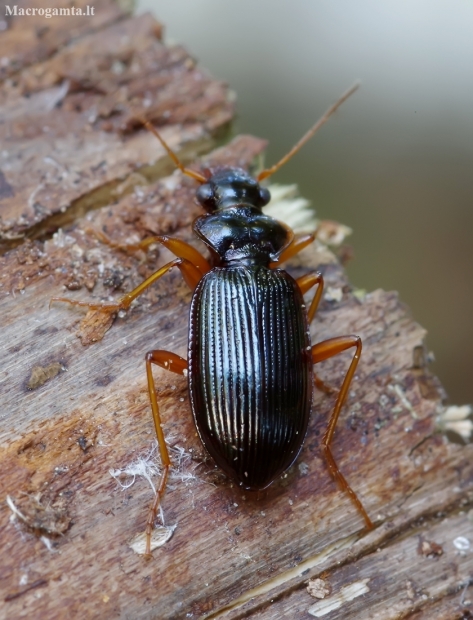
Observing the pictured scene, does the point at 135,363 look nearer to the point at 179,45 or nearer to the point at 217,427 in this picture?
the point at 217,427

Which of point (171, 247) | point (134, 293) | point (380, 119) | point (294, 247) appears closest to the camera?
point (134, 293)

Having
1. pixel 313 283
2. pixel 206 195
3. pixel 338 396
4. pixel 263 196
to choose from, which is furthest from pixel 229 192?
pixel 338 396

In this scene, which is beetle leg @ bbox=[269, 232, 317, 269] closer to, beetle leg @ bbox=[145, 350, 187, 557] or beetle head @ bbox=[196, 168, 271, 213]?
beetle head @ bbox=[196, 168, 271, 213]

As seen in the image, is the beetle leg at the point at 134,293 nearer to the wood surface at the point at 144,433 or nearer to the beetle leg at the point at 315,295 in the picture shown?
the wood surface at the point at 144,433

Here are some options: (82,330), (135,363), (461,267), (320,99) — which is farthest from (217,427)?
(320,99)

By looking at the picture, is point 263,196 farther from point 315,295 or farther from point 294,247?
point 315,295

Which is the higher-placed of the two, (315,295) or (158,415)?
(315,295)
